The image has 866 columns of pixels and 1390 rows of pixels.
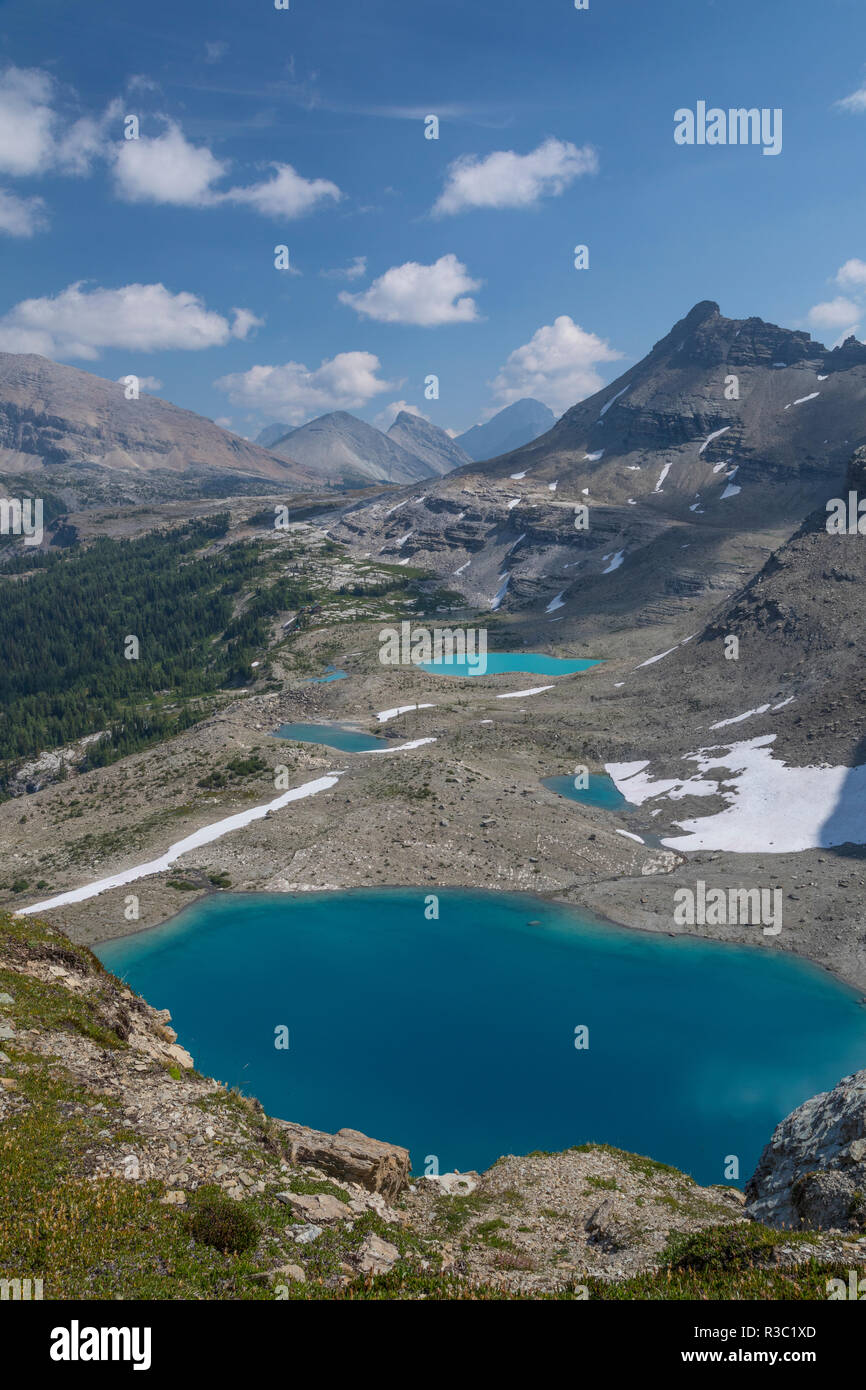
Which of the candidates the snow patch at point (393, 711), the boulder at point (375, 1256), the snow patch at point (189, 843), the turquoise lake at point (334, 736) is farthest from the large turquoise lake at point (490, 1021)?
the snow patch at point (393, 711)

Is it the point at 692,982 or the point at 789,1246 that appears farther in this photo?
the point at 692,982

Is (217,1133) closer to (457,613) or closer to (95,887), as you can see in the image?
(95,887)

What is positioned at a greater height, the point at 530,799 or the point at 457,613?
the point at 457,613

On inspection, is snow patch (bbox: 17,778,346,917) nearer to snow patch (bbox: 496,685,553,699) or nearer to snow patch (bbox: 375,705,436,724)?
snow patch (bbox: 375,705,436,724)

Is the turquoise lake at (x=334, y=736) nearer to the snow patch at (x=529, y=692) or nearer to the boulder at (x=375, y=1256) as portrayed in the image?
the snow patch at (x=529, y=692)

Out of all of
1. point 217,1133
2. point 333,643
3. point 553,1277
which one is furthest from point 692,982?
point 333,643

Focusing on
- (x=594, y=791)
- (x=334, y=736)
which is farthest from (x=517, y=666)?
(x=594, y=791)

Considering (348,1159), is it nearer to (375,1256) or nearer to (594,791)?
(375,1256)
